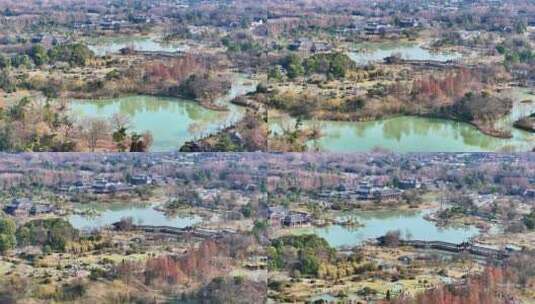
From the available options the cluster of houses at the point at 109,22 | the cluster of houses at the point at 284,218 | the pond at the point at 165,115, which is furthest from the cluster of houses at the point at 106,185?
the cluster of houses at the point at 109,22

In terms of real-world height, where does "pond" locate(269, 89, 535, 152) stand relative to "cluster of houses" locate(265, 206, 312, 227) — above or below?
above

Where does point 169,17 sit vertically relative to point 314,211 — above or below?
above

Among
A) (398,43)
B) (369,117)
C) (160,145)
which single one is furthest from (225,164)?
(398,43)

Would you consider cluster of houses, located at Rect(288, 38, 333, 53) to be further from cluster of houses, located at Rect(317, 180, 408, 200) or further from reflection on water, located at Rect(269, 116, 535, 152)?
cluster of houses, located at Rect(317, 180, 408, 200)

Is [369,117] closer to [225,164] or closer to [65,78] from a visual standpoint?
[225,164]

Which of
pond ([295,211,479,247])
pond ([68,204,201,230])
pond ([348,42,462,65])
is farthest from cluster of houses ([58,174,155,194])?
pond ([348,42,462,65])

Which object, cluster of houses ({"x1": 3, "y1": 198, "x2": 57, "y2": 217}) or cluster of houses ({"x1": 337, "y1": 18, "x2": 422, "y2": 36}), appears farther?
cluster of houses ({"x1": 3, "y1": 198, "x2": 57, "y2": 217})

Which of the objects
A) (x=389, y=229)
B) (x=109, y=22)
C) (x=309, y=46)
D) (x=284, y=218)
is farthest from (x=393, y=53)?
(x=109, y=22)
